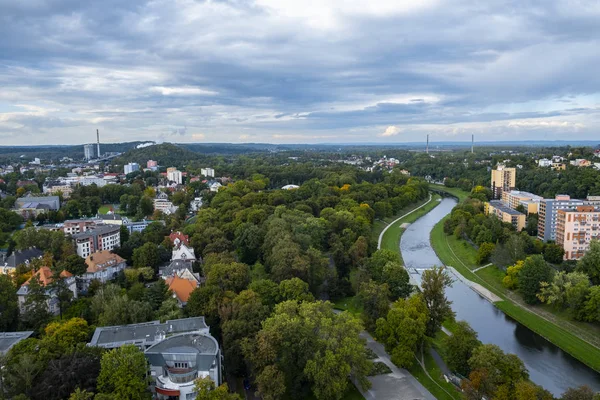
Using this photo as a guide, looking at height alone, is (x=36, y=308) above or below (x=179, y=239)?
below

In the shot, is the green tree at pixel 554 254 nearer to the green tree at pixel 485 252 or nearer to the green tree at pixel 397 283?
the green tree at pixel 485 252

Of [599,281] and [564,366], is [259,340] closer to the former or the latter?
[564,366]

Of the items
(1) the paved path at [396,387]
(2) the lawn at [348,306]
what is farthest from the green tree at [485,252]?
(1) the paved path at [396,387]

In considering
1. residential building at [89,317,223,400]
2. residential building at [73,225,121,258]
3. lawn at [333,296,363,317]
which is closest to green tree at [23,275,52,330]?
residential building at [89,317,223,400]

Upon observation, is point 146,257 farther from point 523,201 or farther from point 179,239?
point 523,201

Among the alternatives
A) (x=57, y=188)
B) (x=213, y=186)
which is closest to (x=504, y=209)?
(x=213, y=186)

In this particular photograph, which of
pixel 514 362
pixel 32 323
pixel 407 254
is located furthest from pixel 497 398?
pixel 407 254

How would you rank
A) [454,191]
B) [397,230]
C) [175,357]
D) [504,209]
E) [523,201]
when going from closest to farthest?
[175,357] → [504,209] → [523,201] → [397,230] → [454,191]
